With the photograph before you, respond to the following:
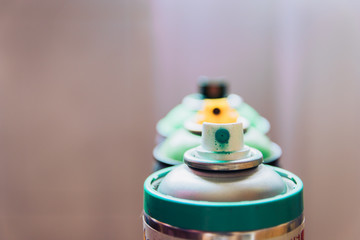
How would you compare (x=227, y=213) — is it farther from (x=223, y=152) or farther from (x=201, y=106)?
(x=201, y=106)

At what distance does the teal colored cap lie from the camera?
1.10 ft

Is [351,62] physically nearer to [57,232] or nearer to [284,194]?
[284,194]

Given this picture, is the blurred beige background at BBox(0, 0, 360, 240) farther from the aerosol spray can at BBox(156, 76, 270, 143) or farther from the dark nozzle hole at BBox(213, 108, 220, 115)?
the dark nozzle hole at BBox(213, 108, 220, 115)

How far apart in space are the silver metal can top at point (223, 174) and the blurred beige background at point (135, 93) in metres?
0.57

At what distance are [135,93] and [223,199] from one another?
628 mm

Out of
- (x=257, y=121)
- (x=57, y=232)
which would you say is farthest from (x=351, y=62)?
(x=57, y=232)

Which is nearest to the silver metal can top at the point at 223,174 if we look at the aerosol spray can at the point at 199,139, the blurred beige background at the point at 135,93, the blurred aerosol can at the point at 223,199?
the blurred aerosol can at the point at 223,199

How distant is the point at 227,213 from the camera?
336 millimetres

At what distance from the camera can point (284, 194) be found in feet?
1.19

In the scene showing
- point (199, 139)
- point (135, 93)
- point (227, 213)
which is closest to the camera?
point (227, 213)

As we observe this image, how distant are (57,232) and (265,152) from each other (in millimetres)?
614

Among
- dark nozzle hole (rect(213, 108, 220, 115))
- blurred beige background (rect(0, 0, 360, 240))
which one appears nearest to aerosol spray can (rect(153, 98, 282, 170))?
dark nozzle hole (rect(213, 108, 220, 115))

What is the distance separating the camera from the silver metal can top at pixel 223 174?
35 centimetres

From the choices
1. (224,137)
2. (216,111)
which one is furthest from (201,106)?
(224,137)
